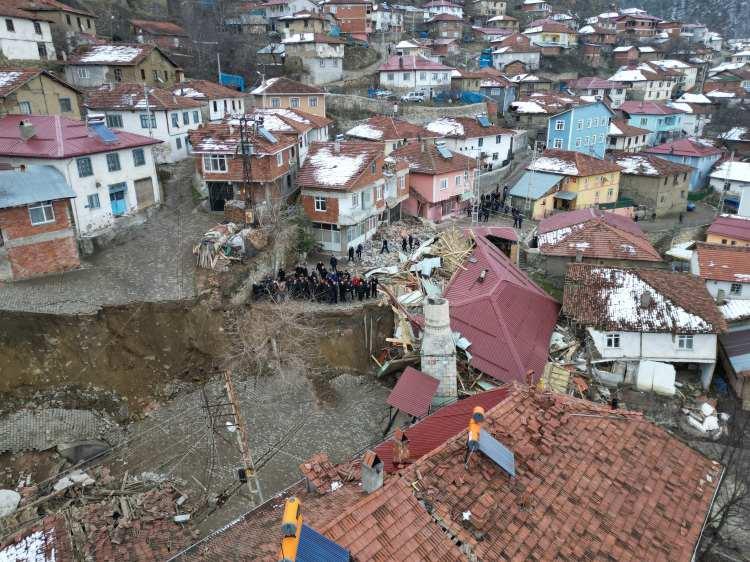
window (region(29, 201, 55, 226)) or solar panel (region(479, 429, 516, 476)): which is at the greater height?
window (region(29, 201, 55, 226))

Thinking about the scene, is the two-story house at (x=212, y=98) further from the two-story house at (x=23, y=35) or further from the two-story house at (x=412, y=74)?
the two-story house at (x=412, y=74)

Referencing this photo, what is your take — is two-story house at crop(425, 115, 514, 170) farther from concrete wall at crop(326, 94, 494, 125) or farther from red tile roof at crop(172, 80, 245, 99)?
red tile roof at crop(172, 80, 245, 99)

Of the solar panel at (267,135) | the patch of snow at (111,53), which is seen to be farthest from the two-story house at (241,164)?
the patch of snow at (111,53)

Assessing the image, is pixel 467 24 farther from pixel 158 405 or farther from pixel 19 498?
pixel 19 498

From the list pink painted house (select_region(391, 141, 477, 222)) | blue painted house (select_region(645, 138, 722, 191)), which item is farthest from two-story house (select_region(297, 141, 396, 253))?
blue painted house (select_region(645, 138, 722, 191))

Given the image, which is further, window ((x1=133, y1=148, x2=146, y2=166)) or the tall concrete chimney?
window ((x1=133, y1=148, x2=146, y2=166))

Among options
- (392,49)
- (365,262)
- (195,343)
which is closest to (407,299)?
(365,262)
